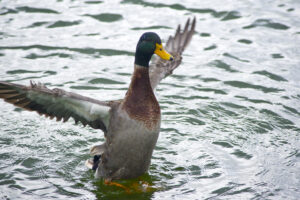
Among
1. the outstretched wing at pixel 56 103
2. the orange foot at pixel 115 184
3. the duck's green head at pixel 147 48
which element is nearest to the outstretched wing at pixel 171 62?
the duck's green head at pixel 147 48

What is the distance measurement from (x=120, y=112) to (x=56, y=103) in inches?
32.7

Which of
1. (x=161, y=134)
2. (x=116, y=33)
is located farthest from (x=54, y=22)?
(x=161, y=134)

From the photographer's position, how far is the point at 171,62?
8.25 m

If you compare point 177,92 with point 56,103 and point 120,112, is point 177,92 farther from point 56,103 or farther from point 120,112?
point 56,103

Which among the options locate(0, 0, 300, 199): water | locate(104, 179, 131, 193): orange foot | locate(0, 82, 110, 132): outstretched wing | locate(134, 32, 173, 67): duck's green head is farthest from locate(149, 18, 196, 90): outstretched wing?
locate(104, 179, 131, 193): orange foot

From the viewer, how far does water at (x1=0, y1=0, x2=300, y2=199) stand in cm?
670

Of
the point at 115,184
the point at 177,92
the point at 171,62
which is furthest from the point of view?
the point at 177,92

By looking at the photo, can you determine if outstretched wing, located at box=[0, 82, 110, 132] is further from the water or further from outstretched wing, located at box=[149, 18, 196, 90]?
outstretched wing, located at box=[149, 18, 196, 90]

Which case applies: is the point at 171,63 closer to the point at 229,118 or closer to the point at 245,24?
the point at 229,118

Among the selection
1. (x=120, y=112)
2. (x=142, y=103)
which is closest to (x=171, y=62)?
(x=142, y=103)

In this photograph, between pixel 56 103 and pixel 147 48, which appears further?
pixel 147 48

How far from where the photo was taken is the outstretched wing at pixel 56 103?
20.5 feet

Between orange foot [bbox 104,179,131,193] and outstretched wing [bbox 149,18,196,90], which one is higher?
outstretched wing [bbox 149,18,196,90]

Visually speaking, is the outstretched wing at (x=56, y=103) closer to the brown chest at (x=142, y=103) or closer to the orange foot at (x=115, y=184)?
the brown chest at (x=142, y=103)
